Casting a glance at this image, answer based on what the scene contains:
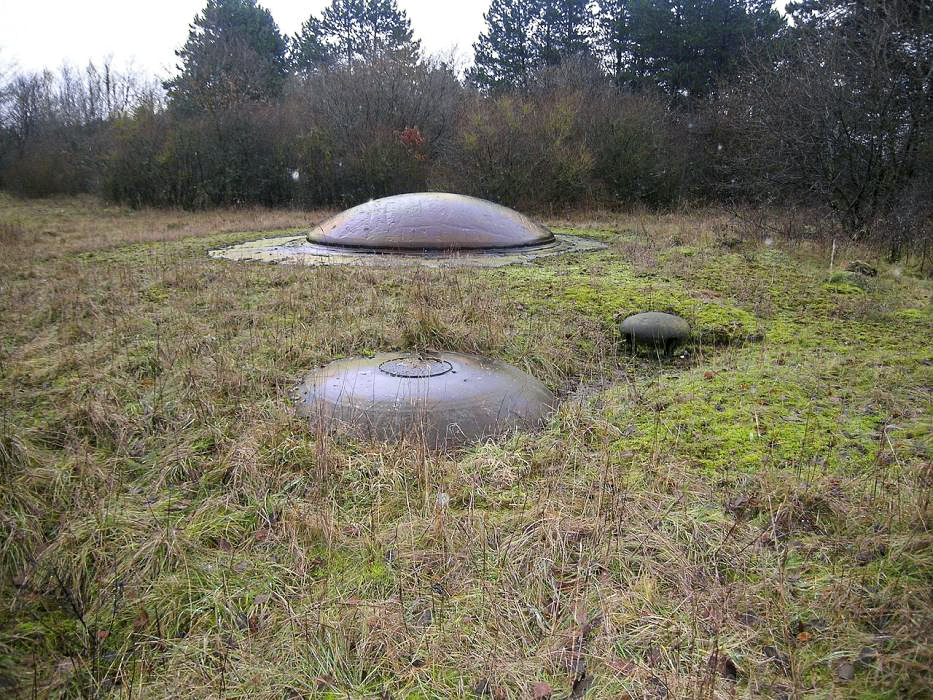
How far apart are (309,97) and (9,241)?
493 inches

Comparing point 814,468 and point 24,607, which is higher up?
point 814,468

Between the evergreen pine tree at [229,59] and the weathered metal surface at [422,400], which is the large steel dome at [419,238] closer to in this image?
the weathered metal surface at [422,400]

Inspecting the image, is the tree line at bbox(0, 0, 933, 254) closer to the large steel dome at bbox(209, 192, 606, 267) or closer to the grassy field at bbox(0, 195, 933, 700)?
the large steel dome at bbox(209, 192, 606, 267)

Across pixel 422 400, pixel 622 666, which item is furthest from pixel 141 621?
pixel 422 400

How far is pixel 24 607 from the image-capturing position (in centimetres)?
262

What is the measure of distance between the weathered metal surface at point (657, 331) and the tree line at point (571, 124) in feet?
20.1

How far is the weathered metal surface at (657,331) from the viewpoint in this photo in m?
6.34

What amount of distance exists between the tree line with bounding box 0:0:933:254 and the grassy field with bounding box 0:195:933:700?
690 cm

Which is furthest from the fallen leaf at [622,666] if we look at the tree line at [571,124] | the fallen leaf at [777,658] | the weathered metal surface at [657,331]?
the tree line at [571,124]

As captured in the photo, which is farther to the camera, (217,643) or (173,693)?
(217,643)

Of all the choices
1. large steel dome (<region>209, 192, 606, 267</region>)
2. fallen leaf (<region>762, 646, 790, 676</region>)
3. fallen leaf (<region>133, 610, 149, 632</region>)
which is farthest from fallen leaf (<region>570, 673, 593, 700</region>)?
large steel dome (<region>209, 192, 606, 267</region>)

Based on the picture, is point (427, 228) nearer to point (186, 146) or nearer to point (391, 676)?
point (391, 676)

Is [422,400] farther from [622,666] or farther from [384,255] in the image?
[384,255]

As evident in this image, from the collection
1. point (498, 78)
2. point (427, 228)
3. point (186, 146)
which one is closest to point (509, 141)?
point (427, 228)
